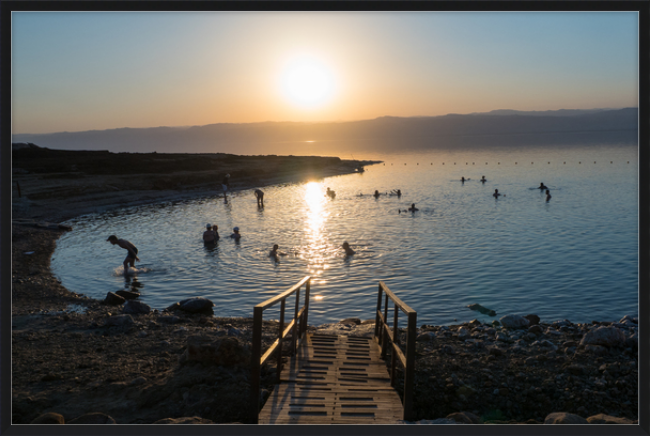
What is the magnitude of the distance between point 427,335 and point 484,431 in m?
5.76

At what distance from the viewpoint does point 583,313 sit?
1291 centimetres

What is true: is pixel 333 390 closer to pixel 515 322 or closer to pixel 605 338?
pixel 605 338

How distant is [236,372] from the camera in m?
7.19

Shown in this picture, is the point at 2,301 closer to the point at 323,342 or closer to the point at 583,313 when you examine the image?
the point at 323,342

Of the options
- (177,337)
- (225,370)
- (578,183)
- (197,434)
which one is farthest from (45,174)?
(578,183)

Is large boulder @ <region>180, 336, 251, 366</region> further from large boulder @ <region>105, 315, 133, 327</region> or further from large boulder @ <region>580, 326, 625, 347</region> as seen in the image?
large boulder @ <region>580, 326, 625, 347</region>

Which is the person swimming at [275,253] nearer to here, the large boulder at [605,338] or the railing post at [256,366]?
the large boulder at [605,338]

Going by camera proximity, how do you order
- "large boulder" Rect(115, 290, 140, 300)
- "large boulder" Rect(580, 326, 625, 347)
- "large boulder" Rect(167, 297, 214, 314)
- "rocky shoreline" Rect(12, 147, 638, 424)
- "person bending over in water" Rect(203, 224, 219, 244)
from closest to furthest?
"rocky shoreline" Rect(12, 147, 638, 424) → "large boulder" Rect(580, 326, 625, 347) → "large boulder" Rect(167, 297, 214, 314) → "large boulder" Rect(115, 290, 140, 300) → "person bending over in water" Rect(203, 224, 219, 244)

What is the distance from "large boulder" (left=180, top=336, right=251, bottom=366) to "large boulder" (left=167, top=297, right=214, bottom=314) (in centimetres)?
494

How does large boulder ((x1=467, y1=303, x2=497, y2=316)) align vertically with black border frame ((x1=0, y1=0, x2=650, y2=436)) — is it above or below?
below

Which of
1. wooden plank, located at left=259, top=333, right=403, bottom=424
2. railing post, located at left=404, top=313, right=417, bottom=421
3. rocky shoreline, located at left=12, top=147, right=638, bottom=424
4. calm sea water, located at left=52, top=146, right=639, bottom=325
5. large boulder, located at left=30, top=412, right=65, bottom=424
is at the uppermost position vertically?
railing post, located at left=404, top=313, right=417, bottom=421

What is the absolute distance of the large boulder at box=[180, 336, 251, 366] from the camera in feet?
23.9

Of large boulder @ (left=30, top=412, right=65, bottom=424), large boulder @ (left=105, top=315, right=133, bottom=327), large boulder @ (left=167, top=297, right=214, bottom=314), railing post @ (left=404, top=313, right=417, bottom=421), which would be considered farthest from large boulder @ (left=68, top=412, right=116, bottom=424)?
large boulder @ (left=167, top=297, right=214, bottom=314)
